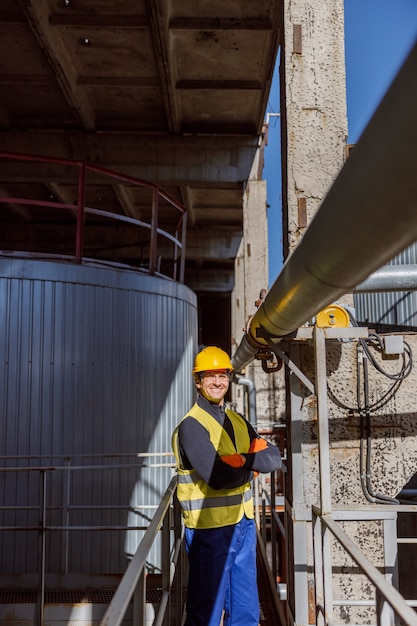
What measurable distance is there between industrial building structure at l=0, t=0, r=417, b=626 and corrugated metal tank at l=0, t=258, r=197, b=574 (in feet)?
0.08

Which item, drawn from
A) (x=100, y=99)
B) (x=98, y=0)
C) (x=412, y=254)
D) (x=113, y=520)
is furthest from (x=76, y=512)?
(x=412, y=254)

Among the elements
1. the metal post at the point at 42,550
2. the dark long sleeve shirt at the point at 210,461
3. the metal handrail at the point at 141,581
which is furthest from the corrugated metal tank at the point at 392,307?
the metal handrail at the point at 141,581

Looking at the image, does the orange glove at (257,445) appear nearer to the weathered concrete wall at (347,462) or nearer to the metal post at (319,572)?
the metal post at (319,572)

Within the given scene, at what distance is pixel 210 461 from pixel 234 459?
0.20 metres

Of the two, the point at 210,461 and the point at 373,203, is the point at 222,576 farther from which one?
the point at 373,203

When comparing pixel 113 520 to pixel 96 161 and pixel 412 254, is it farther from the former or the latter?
pixel 412 254

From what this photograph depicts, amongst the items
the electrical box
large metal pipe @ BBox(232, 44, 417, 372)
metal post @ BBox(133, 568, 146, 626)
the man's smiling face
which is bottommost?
metal post @ BBox(133, 568, 146, 626)

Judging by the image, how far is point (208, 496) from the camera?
390 centimetres

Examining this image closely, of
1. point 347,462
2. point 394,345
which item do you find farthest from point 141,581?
point 394,345

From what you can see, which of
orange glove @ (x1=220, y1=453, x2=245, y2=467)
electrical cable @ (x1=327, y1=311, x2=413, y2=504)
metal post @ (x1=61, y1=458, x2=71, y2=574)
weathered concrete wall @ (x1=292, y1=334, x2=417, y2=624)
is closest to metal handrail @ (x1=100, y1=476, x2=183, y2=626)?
orange glove @ (x1=220, y1=453, x2=245, y2=467)

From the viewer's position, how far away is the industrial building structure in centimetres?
255

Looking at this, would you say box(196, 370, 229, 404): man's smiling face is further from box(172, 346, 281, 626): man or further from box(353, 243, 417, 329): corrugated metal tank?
box(353, 243, 417, 329): corrugated metal tank

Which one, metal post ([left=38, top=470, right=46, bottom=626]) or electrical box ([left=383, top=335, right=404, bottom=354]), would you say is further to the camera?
metal post ([left=38, top=470, right=46, bottom=626])

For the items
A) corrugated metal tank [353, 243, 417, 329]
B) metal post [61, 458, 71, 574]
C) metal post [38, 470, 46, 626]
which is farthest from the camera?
corrugated metal tank [353, 243, 417, 329]
